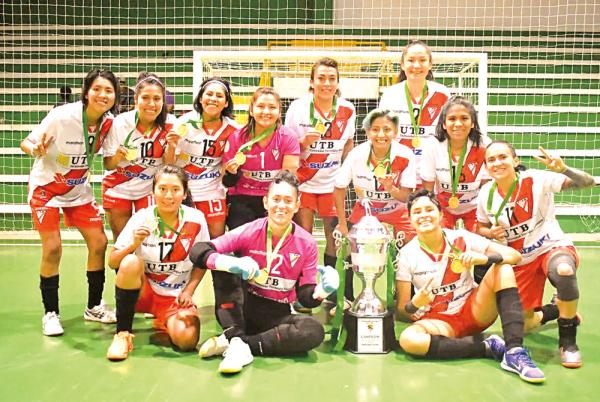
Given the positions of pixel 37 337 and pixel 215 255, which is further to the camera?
pixel 37 337

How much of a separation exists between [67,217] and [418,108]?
7.20 ft

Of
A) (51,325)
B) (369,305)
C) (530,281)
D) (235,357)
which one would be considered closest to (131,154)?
(51,325)

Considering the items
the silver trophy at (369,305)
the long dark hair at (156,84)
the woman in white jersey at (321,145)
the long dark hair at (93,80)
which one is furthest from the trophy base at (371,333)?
the long dark hair at (93,80)

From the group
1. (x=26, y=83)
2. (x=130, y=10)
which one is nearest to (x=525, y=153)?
(x=130, y=10)

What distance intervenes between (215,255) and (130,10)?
688 centimetres

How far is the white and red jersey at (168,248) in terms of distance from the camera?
2.71 meters

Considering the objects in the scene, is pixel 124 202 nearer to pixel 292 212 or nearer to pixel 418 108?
pixel 292 212

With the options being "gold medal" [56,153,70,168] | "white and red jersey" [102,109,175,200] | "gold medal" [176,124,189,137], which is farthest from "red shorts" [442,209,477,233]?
"gold medal" [56,153,70,168]

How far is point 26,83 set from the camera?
7922mm

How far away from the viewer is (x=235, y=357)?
2354 mm

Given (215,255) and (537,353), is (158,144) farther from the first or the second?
(537,353)

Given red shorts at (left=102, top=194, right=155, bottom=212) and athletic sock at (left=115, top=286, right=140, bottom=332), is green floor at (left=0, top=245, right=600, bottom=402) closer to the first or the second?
athletic sock at (left=115, top=286, right=140, bottom=332)

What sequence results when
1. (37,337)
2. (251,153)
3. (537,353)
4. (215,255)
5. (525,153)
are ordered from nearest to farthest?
1. (215,255)
2. (537,353)
3. (37,337)
4. (251,153)
5. (525,153)

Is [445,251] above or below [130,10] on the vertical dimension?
below
